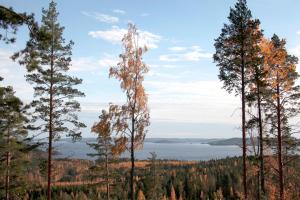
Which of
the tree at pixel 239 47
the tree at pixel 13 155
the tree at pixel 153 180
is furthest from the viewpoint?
the tree at pixel 153 180

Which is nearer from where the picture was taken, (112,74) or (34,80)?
(112,74)

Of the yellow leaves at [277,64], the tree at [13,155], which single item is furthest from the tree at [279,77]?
the tree at [13,155]

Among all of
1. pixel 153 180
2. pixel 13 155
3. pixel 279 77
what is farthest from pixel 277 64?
pixel 153 180

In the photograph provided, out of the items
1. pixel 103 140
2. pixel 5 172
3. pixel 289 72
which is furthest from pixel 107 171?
pixel 289 72

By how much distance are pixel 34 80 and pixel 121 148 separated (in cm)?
707

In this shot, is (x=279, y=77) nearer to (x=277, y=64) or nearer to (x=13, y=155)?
(x=277, y=64)

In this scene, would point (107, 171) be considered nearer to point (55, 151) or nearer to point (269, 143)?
point (55, 151)

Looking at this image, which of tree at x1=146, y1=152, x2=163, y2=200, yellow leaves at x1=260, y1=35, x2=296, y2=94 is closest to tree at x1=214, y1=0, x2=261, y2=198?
yellow leaves at x1=260, y1=35, x2=296, y2=94

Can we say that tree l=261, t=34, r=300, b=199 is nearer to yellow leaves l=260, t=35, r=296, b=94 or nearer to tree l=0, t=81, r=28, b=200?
yellow leaves l=260, t=35, r=296, b=94

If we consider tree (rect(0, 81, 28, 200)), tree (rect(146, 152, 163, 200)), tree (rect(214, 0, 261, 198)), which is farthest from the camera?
tree (rect(146, 152, 163, 200))

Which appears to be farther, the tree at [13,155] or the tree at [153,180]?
the tree at [153,180]

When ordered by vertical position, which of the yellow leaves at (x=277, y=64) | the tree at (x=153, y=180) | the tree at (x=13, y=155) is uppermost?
the yellow leaves at (x=277, y=64)

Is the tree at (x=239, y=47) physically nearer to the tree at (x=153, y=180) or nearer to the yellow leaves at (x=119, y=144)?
the yellow leaves at (x=119, y=144)

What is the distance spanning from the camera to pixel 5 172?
31.6m
